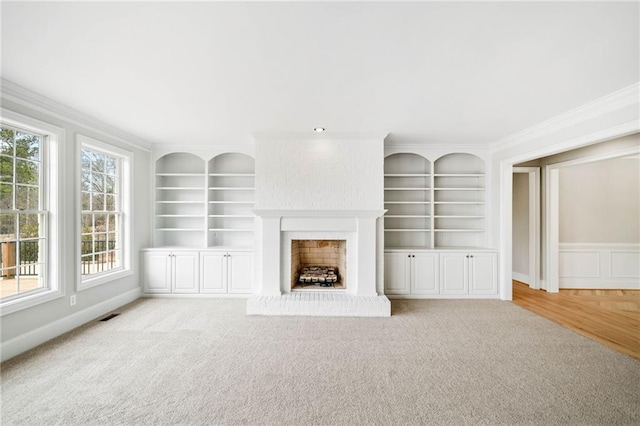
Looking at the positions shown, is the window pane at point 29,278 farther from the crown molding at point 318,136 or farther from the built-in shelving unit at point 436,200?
the built-in shelving unit at point 436,200

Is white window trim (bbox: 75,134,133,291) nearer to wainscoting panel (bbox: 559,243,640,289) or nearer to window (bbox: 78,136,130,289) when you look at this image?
window (bbox: 78,136,130,289)

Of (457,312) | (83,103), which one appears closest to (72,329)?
(83,103)

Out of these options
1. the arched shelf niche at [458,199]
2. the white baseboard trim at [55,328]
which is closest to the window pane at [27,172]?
the white baseboard trim at [55,328]

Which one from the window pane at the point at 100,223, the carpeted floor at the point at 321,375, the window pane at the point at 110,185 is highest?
the window pane at the point at 110,185

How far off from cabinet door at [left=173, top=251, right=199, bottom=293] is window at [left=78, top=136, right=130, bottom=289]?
2.46 ft

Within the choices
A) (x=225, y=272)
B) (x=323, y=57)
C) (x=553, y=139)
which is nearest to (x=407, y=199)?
(x=553, y=139)

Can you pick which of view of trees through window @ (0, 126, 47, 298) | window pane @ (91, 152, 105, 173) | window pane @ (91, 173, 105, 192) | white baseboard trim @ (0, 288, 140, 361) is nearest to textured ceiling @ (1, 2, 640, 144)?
view of trees through window @ (0, 126, 47, 298)

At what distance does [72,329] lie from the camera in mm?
3381

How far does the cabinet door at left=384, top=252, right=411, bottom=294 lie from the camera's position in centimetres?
467

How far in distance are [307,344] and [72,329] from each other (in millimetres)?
2814

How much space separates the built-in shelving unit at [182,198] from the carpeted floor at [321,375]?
1774mm

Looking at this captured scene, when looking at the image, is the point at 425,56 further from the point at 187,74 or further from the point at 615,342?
the point at 615,342

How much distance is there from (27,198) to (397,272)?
478 cm

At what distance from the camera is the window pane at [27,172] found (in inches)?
115
